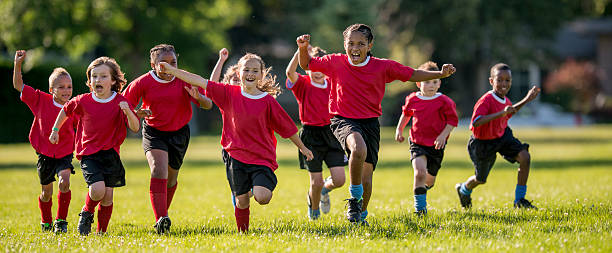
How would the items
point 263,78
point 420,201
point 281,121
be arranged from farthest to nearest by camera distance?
point 420,201
point 263,78
point 281,121

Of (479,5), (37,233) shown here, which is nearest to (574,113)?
(479,5)

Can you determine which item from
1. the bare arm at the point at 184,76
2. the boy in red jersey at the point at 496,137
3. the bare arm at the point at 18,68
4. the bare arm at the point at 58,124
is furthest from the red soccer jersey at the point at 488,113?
the bare arm at the point at 18,68

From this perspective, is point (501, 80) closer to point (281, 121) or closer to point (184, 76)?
point (281, 121)

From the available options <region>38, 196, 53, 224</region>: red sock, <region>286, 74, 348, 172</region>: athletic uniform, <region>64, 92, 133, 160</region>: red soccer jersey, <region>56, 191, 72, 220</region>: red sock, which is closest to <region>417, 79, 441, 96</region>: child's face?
<region>286, 74, 348, 172</region>: athletic uniform

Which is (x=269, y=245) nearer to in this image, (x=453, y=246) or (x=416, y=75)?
(x=453, y=246)

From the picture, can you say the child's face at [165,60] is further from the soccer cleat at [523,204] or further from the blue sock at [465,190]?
the soccer cleat at [523,204]

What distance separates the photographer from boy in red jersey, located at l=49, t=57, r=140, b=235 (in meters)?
6.64

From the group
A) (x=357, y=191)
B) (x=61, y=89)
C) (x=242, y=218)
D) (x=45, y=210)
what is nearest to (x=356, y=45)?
(x=357, y=191)

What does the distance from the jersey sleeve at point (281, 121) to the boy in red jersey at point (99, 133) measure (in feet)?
4.44

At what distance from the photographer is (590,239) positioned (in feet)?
18.7

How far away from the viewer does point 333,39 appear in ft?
110

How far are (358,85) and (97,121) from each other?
2681mm

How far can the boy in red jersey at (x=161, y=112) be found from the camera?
6934mm

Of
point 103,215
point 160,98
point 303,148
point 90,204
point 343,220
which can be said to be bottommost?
point 343,220
